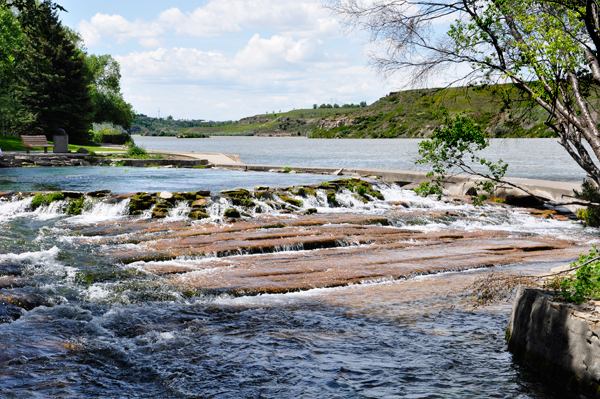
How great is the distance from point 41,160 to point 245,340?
31548 millimetres

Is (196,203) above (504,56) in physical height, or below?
below

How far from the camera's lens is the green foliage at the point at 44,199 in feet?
57.9

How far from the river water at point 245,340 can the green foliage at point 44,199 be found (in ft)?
24.1

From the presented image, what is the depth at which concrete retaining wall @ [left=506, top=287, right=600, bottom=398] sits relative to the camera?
5.38 metres

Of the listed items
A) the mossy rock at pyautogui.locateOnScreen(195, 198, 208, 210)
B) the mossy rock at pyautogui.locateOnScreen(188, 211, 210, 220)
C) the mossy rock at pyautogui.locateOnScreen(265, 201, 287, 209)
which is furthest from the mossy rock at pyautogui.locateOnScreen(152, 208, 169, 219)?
the mossy rock at pyautogui.locateOnScreen(265, 201, 287, 209)

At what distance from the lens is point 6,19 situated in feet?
146

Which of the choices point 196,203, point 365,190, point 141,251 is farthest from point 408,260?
point 365,190

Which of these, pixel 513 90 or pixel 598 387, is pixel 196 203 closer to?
pixel 513 90

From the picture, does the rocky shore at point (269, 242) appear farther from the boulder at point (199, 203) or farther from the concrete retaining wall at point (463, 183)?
the concrete retaining wall at point (463, 183)

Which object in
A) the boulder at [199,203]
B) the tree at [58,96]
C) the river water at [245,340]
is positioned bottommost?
the river water at [245,340]

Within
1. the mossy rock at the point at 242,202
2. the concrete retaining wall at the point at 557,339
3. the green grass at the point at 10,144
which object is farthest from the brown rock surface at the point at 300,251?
the green grass at the point at 10,144

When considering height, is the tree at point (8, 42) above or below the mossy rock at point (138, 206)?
above

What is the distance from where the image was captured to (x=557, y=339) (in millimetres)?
5793

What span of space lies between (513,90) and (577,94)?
123 cm
